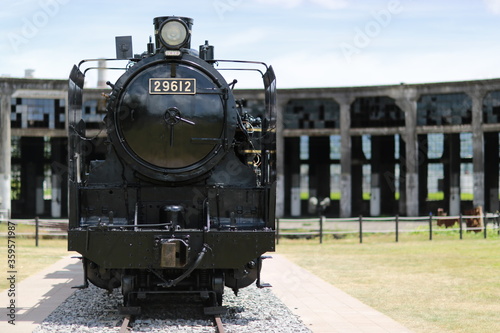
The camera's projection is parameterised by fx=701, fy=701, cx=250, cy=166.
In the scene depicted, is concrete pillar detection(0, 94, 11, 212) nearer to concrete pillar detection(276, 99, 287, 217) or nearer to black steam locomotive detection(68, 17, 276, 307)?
concrete pillar detection(276, 99, 287, 217)

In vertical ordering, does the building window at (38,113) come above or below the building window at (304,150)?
above

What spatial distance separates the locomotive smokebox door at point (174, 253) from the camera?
823 cm

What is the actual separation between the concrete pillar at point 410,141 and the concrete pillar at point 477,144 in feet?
8.81

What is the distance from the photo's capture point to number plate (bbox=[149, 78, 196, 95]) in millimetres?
8852

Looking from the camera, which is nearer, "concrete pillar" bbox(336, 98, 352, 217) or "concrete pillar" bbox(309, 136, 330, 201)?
"concrete pillar" bbox(336, 98, 352, 217)

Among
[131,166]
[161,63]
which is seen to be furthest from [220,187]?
[161,63]

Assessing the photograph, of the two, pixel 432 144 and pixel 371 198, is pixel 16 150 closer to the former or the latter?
pixel 371 198

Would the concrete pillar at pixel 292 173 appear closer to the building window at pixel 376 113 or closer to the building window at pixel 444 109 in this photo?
the building window at pixel 376 113

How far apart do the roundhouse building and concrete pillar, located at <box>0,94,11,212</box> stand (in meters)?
0.05

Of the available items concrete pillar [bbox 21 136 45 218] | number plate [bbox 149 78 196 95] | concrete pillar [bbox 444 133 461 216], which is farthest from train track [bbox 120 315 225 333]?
concrete pillar [bbox 21 136 45 218]

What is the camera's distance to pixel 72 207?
Result: 28.7 ft

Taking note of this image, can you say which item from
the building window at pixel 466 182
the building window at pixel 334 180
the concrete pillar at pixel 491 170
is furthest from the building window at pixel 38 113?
the concrete pillar at pixel 491 170

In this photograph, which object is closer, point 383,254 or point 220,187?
point 220,187

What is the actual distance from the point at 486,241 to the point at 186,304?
1504cm
